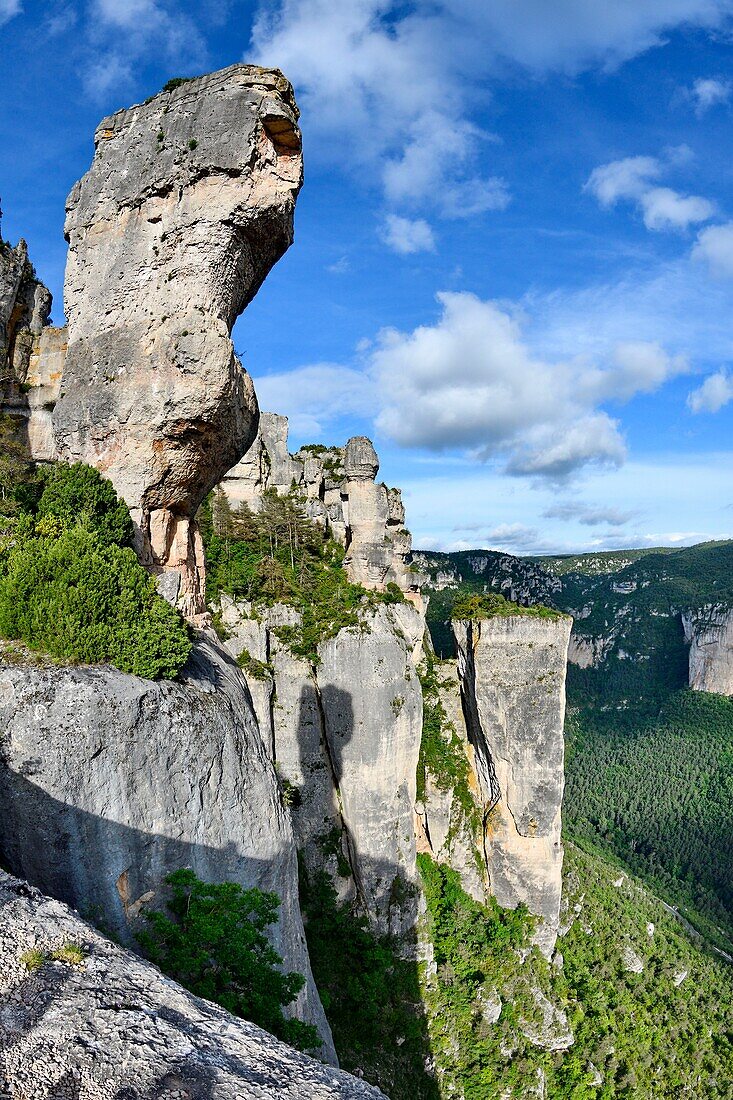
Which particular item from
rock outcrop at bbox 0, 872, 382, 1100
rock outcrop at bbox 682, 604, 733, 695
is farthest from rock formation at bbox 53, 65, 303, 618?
rock outcrop at bbox 682, 604, 733, 695

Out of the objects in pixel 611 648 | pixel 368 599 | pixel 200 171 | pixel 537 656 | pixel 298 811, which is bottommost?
pixel 611 648

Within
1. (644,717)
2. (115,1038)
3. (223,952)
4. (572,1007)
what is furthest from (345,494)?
(644,717)

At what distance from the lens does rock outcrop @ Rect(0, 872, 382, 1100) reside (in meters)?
3.62

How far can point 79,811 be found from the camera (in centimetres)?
712

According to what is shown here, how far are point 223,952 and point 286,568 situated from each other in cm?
2435

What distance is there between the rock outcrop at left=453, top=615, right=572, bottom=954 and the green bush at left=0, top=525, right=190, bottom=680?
21611mm

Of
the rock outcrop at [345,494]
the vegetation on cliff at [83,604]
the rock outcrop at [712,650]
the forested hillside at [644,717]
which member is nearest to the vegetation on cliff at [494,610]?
the rock outcrop at [345,494]

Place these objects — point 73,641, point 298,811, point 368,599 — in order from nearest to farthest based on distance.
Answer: point 73,641, point 298,811, point 368,599

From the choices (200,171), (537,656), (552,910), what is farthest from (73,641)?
(552,910)

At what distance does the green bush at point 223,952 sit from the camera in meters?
7.34

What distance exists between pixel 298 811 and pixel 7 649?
1917 cm

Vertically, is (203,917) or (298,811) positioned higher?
(203,917)

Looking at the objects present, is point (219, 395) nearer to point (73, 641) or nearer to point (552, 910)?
point (73, 641)

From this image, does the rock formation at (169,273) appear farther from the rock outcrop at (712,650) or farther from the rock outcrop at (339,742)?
the rock outcrop at (712,650)
